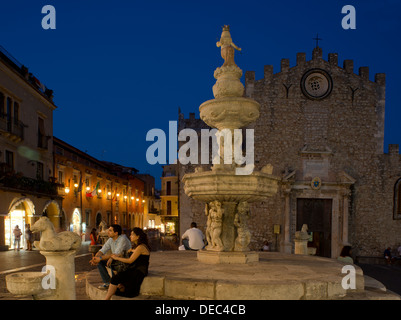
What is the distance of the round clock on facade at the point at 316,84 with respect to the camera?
22391mm

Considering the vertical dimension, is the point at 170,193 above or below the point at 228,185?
below

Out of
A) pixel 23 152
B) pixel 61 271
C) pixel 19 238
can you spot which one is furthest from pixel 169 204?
pixel 61 271

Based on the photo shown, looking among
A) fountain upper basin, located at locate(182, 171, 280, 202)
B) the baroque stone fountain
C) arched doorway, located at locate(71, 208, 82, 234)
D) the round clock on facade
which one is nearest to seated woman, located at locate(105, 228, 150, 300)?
fountain upper basin, located at locate(182, 171, 280, 202)

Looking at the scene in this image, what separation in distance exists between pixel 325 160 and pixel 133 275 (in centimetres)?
1862

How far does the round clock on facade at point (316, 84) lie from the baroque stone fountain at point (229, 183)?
604 inches

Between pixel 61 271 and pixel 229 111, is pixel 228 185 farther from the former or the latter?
pixel 61 271

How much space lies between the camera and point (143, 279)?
561cm

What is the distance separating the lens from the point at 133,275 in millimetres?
5449

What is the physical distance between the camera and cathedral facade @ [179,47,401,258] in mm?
21797

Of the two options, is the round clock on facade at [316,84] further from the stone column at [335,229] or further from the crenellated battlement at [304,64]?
the stone column at [335,229]

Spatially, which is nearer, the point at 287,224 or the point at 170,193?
the point at 287,224

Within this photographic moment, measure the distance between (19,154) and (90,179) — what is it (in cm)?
1333

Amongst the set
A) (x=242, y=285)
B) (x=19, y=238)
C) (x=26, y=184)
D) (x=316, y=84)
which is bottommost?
(x=19, y=238)
